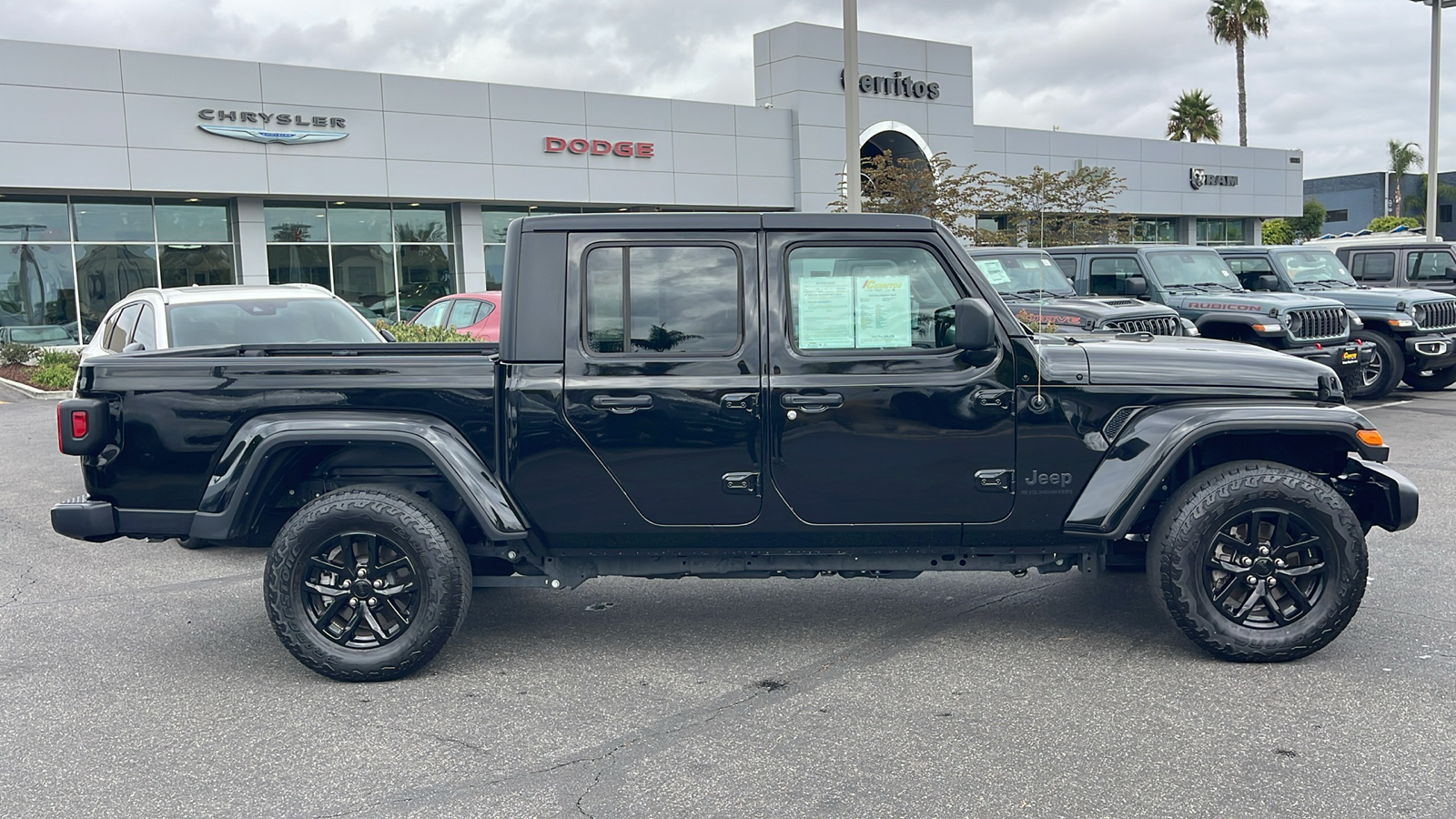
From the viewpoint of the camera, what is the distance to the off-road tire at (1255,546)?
15.7 feet

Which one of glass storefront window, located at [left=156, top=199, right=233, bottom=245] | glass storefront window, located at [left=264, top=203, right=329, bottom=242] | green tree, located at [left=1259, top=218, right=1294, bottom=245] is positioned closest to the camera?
glass storefront window, located at [left=156, top=199, right=233, bottom=245]

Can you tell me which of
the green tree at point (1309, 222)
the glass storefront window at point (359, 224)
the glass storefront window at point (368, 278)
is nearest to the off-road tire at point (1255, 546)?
the glass storefront window at point (368, 278)

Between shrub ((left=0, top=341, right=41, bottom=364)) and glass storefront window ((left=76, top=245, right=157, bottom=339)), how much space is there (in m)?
1.72

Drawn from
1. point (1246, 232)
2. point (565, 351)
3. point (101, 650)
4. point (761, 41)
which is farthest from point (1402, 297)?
point (1246, 232)

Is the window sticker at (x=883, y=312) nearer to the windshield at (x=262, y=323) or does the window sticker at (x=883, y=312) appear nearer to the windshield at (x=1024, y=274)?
the windshield at (x=262, y=323)

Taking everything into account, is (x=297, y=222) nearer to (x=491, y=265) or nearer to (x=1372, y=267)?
(x=491, y=265)

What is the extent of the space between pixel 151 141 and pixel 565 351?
23702 millimetres

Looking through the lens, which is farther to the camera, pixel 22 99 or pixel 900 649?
pixel 22 99

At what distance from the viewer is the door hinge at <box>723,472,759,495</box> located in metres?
4.94

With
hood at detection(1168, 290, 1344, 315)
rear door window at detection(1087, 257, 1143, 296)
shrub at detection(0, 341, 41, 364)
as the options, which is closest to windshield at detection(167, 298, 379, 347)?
rear door window at detection(1087, 257, 1143, 296)

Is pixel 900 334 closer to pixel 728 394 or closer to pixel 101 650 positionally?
pixel 728 394

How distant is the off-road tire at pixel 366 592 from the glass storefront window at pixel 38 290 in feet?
78.3

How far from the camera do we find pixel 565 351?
16.4 ft

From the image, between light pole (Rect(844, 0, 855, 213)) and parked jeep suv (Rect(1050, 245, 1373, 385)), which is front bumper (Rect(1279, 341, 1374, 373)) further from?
light pole (Rect(844, 0, 855, 213))
